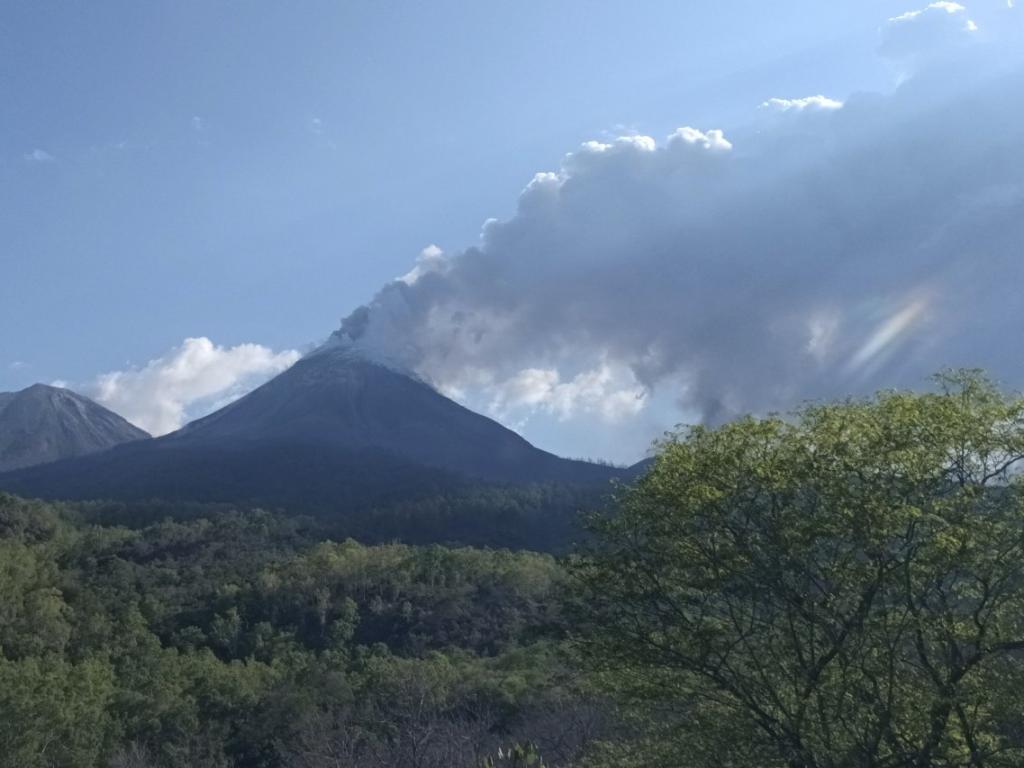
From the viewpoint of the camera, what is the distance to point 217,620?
160 feet

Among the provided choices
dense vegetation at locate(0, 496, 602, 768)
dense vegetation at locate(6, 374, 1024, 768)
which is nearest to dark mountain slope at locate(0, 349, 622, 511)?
dense vegetation at locate(0, 496, 602, 768)

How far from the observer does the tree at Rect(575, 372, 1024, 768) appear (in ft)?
32.6

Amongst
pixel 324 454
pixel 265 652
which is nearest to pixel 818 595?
pixel 265 652

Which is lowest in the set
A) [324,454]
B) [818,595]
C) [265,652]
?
[265,652]

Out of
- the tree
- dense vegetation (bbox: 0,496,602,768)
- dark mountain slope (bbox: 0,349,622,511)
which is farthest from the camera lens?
dark mountain slope (bbox: 0,349,622,511)

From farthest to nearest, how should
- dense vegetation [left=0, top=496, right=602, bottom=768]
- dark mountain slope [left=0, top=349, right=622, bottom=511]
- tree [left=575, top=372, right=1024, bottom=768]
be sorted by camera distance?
dark mountain slope [left=0, top=349, right=622, bottom=511] → dense vegetation [left=0, top=496, right=602, bottom=768] → tree [left=575, top=372, right=1024, bottom=768]

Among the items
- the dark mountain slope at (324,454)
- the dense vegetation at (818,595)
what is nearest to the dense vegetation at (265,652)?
the dense vegetation at (818,595)

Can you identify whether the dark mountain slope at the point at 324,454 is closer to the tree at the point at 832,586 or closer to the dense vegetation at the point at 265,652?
the dense vegetation at the point at 265,652

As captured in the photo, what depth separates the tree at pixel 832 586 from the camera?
9.95 meters

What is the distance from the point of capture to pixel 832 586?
10531 millimetres

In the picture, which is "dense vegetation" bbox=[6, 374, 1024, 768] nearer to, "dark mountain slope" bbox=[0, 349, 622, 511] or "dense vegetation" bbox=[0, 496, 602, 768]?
"dense vegetation" bbox=[0, 496, 602, 768]

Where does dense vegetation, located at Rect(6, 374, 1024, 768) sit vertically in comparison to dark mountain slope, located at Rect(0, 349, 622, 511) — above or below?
below

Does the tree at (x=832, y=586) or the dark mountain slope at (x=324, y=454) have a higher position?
the dark mountain slope at (x=324, y=454)

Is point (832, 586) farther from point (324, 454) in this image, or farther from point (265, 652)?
point (324, 454)
